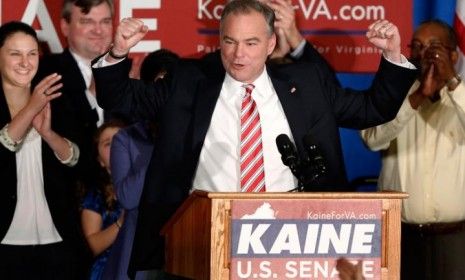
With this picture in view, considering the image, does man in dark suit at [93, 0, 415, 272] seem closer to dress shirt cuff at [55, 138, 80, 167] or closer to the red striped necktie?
the red striped necktie

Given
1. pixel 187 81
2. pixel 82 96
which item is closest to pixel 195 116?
pixel 187 81

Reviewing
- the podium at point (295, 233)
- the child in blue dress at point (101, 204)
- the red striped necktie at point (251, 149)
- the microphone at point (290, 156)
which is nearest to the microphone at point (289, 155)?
the microphone at point (290, 156)

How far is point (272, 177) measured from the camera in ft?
15.7

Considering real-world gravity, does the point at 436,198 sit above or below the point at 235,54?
below

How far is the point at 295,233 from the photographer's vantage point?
4.18 metres

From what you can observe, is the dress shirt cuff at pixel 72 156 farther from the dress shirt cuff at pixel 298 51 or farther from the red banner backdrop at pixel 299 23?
the dress shirt cuff at pixel 298 51

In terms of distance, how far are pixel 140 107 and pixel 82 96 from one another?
6.18ft

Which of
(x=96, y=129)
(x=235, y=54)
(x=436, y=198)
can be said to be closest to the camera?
(x=235, y=54)

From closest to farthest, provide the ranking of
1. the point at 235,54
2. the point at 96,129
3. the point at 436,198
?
the point at 235,54, the point at 436,198, the point at 96,129

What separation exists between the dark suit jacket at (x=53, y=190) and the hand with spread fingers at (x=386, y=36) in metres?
2.04

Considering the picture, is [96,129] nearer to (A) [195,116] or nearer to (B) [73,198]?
(B) [73,198]

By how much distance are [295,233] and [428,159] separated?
213 cm

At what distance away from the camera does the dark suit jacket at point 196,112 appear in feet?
15.9

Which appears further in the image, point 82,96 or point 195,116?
point 82,96
